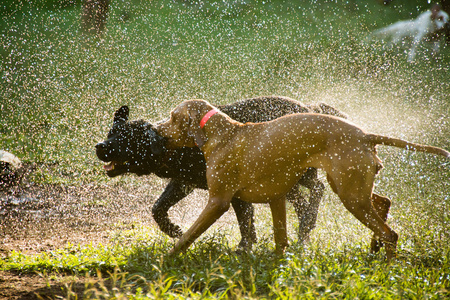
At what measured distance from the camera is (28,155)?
26.2ft

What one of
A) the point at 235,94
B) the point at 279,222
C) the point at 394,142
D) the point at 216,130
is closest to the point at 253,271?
the point at 279,222

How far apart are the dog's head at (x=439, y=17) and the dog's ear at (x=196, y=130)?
12135 millimetres

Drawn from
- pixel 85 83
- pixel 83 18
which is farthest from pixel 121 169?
pixel 83 18

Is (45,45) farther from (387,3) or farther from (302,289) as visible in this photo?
(302,289)

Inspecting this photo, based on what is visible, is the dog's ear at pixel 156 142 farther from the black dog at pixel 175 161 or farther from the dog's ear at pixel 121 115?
the dog's ear at pixel 121 115

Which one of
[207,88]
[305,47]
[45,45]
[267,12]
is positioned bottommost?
[207,88]

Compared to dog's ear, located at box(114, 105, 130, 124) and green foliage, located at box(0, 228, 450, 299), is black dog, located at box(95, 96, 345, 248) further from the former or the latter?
green foliage, located at box(0, 228, 450, 299)

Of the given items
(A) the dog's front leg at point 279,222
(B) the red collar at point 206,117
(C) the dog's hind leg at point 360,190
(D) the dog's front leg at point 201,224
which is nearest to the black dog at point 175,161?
(A) the dog's front leg at point 279,222

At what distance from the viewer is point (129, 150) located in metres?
4.51

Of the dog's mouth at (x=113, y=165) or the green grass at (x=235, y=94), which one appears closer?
the green grass at (x=235, y=94)

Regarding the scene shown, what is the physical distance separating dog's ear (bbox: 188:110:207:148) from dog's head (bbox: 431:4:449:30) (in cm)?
1213

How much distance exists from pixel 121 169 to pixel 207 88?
7.60 meters

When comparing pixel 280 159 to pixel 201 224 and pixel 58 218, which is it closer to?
pixel 201 224

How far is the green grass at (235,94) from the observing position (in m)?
3.22
